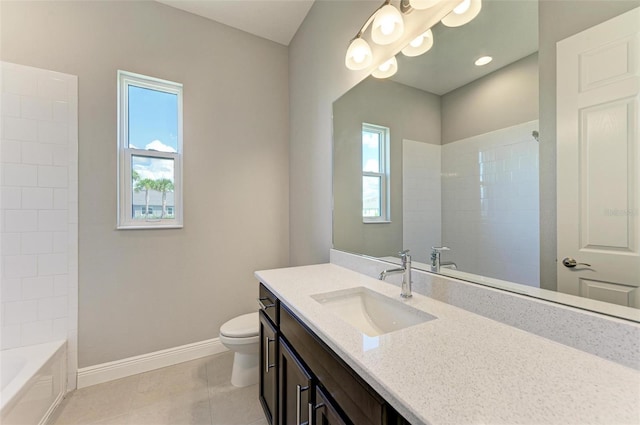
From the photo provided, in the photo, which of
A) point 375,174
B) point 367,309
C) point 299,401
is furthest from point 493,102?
point 299,401

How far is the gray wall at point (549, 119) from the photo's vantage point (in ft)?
2.47

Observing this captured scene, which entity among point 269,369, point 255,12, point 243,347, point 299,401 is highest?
point 255,12

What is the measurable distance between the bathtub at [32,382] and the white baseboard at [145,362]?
0.45 ft

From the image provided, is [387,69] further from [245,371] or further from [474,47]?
[245,371]

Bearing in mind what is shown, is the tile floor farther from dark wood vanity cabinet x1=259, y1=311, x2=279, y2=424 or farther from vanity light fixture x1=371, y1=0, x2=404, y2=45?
vanity light fixture x1=371, y1=0, x2=404, y2=45

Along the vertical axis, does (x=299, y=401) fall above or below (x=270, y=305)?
below

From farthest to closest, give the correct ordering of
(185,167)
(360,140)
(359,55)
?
(185,167) → (360,140) → (359,55)

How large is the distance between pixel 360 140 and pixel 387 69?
1.38 ft

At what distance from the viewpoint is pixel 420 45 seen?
1.21 meters

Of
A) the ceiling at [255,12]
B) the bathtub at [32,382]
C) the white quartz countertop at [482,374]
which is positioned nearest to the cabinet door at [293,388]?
the white quartz countertop at [482,374]

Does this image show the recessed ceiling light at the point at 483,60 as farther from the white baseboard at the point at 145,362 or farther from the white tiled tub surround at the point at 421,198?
the white baseboard at the point at 145,362

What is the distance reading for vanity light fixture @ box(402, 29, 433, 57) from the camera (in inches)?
45.8

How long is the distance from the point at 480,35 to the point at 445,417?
1216 millimetres

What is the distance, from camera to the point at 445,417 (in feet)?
1.48
